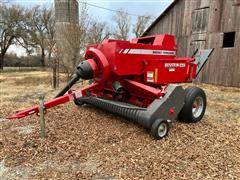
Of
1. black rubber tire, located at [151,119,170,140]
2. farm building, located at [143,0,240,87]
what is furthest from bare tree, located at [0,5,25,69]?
black rubber tire, located at [151,119,170,140]

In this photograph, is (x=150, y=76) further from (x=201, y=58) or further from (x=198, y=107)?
(x=201, y=58)

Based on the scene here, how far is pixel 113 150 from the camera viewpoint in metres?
3.53

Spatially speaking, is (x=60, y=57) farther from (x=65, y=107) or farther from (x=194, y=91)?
(x=194, y=91)

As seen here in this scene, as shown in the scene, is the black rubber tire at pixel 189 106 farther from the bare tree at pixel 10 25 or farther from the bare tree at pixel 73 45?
the bare tree at pixel 10 25

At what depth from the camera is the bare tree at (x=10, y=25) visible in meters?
31.7

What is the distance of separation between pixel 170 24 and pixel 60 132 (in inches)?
434

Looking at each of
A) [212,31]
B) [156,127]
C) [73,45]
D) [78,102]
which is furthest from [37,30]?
[156,127]

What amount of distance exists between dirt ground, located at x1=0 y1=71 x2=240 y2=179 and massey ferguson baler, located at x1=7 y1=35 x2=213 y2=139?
0.33 metres

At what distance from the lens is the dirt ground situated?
2.96m

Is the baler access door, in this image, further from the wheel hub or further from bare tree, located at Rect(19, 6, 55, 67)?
bare tree, located at Rect(19, 6, 55, 67)

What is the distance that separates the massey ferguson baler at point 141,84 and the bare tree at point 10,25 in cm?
3178

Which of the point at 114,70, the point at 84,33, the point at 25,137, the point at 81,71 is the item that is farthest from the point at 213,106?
the point at 84,33

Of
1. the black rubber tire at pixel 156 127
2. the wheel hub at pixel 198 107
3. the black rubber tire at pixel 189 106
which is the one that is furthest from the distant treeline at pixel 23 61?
the black rubber tire at pixel 156 127

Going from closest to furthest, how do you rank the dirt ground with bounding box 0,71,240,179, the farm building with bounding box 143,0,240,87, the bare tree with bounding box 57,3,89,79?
the dirt ground with bounding box 0,71,240,179
the farm building with bounding box 143,0,240,87
the bare tree with bounding box 57,3,89,79
